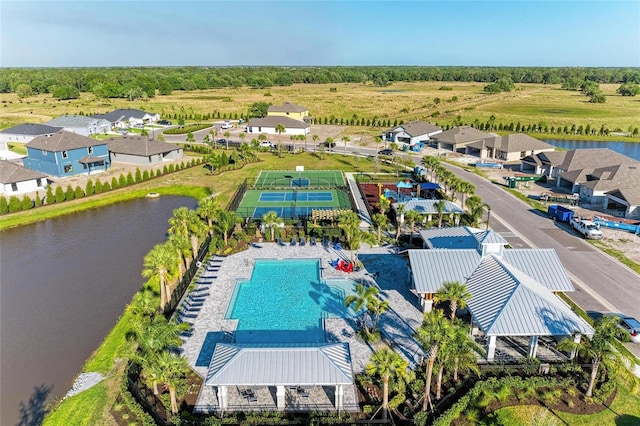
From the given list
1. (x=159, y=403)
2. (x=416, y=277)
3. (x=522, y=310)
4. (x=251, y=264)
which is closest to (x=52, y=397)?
(x=159, y=403)

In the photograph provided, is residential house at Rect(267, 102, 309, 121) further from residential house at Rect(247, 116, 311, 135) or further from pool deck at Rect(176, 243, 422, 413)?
pool deck at Rect(176, 243, 422, 413)

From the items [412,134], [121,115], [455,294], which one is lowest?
[455,294]

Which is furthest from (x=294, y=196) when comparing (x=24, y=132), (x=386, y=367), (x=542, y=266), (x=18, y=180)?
(x=24, y=132)

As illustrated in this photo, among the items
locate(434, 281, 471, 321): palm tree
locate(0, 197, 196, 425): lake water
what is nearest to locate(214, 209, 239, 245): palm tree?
locate(0, 197, 196, 425): lake water

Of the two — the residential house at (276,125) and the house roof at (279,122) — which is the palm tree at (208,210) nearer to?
the residential house at (276,125)

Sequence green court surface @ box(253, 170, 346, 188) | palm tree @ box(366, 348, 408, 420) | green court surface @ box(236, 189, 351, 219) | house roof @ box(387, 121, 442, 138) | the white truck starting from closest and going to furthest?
palm tree @ box(366, 348, 408, 420) → the white truck → green court surface @ box(236, 189, 351, 219) → green court surface @ box(253, 170, 346, 188) → house roof @ box(387, 121, 442, 138)

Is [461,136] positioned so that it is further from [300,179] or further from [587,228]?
[587,228]
